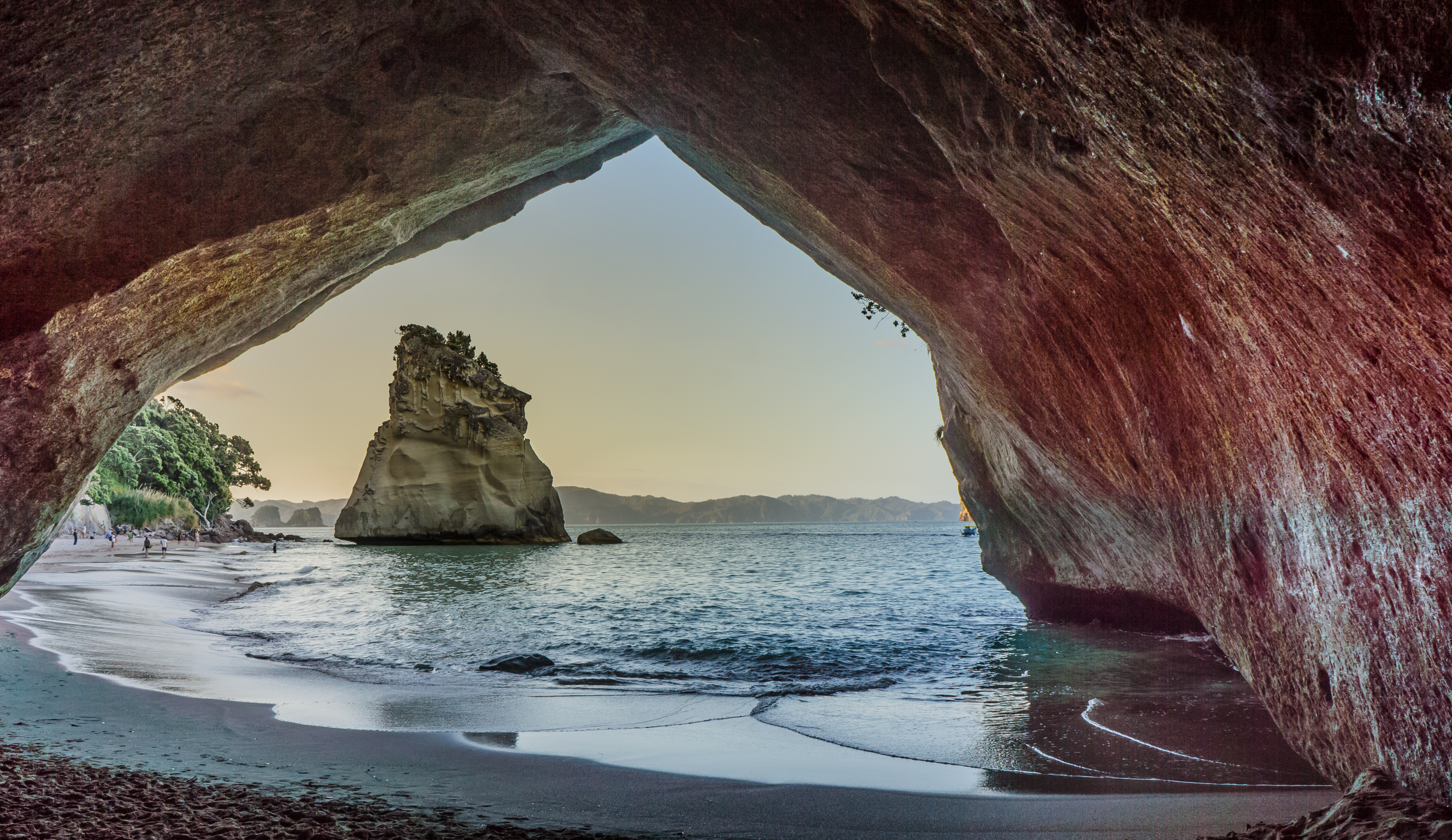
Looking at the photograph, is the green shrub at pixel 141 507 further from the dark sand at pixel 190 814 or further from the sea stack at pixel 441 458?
the dark sand at pixel 190 814

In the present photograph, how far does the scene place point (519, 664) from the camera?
10.8 meters

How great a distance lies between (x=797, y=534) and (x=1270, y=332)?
414ft

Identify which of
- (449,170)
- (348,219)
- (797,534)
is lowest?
(797,534)

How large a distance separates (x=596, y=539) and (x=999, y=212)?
69979mm

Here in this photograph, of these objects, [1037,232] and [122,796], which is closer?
[122,796]

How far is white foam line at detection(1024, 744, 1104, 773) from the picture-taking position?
5.53 metres

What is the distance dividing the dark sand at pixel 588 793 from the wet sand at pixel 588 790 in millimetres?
14

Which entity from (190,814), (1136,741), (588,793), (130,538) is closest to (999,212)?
(1136,741)

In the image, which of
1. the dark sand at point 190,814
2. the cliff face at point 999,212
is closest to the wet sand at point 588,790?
the dark sand at point 190,814

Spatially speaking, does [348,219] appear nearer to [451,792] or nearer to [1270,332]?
[451,792]

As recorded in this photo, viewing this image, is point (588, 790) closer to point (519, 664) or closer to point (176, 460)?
point (519, 664)

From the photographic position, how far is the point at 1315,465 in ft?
12.6

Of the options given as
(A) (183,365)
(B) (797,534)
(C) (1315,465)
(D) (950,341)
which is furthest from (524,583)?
(B) (797,534)

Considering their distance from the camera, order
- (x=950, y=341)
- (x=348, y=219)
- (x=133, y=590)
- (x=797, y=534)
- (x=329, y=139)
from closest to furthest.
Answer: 1. (x=329, y=139)
2. (x=348, y=219)
3. (x=950, y=341)
4. (x=133, y=590)
5. (x=797, y=534)
